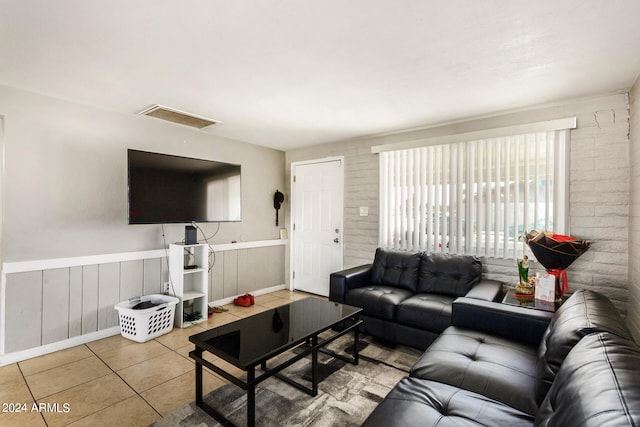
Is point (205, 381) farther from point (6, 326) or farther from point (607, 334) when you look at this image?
point (607, 334)

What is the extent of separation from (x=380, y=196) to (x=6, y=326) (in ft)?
12.4

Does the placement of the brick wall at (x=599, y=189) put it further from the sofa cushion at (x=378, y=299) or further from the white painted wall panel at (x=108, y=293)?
the white painted wall panel at (x=108, y=293)

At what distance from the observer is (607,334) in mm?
1177

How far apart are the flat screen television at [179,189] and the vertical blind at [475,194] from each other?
1.91 metres

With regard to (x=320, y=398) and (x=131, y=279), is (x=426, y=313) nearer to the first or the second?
(x=320, y=398)

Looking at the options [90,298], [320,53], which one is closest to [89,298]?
[90,298]

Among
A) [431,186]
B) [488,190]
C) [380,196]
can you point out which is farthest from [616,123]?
[380,196]

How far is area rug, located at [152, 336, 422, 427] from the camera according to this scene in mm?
1841

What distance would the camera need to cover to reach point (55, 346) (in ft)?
9.07

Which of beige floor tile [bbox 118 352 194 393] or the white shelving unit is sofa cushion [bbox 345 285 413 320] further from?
the white shelving unit

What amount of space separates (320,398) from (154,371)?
4.42ft

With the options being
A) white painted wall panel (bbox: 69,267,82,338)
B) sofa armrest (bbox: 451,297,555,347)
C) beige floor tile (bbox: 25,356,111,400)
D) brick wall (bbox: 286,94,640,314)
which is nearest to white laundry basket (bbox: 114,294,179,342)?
white painted wall panel (bbox: 69,267,82,338)

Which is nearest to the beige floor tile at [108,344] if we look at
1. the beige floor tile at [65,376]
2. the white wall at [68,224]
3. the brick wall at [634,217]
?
the white wall at [68,224]

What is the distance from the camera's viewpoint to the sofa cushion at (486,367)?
1402mm
